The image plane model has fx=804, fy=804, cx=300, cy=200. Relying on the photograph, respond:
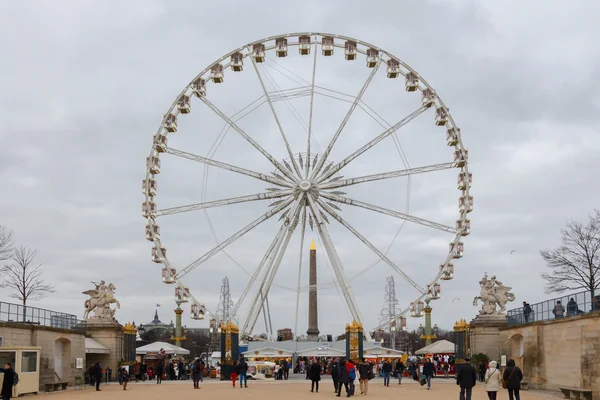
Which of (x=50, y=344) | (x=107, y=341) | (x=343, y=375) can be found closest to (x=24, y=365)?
(x=50, y=344)

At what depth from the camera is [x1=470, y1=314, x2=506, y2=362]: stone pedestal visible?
44.2m

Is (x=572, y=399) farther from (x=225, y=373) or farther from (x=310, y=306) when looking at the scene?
(x=310, y=306)

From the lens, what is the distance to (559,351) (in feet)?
103

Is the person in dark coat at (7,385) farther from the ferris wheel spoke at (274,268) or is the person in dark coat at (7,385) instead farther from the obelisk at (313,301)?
the obelisk at (313,301)

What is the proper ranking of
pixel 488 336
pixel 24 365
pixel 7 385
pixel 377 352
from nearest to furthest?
pixel 7 385
pixel 24 365
pixel 488 336
pixel 377 352

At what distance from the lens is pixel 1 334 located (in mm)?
30844

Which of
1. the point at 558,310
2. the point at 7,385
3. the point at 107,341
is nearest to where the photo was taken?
the point at 7,385

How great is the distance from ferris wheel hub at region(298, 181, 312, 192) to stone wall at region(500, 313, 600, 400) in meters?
13.8

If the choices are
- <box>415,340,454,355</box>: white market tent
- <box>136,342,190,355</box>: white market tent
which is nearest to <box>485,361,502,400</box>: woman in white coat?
<box>415,340,454,355</box>: white market tent

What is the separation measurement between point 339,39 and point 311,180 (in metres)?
8.71

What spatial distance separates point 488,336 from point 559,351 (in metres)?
12.9

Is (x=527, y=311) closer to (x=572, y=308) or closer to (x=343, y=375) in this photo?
(x=572, y=308)

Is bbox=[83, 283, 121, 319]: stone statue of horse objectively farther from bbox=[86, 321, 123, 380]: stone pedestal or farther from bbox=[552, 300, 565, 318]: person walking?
bbox=[552, 300, 565, 318]: person walking

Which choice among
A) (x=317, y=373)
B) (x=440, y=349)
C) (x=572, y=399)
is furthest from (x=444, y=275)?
(x=572, y=399)
